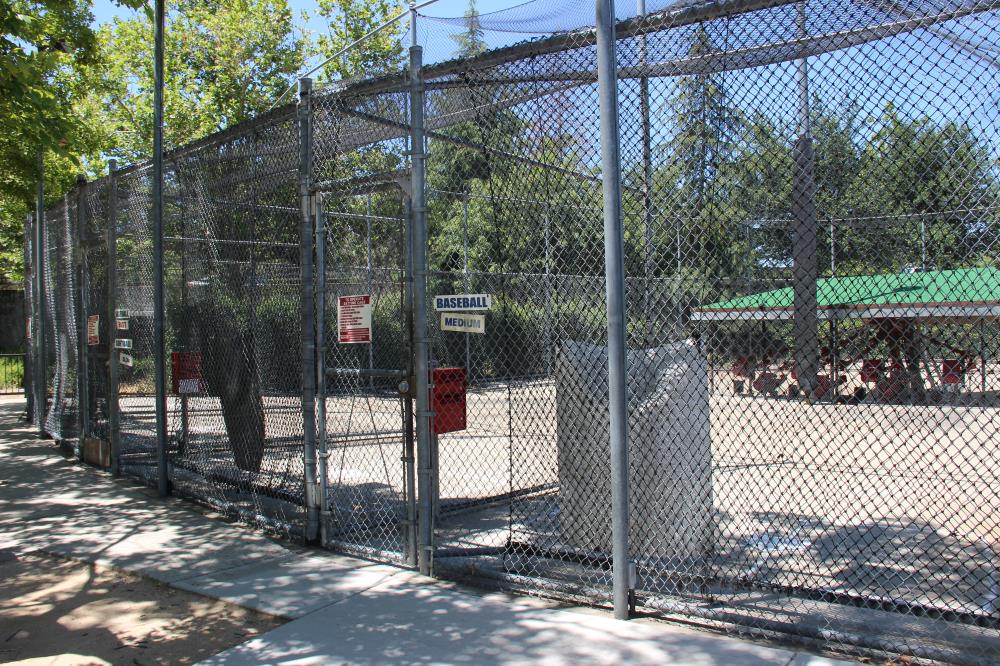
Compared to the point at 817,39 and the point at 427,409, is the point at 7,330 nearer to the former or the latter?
the point at 427,409

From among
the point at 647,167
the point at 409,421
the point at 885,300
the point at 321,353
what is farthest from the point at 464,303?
the point at 885,300

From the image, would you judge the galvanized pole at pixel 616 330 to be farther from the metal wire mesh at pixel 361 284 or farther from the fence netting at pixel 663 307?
the metal wire mesh at pixel 361 284

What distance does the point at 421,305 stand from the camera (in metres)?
5.51

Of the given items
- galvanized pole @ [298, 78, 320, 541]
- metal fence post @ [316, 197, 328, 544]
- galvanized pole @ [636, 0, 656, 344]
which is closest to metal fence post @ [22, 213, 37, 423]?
galvanized pole @ [298, 78, 320, 541]

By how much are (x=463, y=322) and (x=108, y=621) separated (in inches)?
116

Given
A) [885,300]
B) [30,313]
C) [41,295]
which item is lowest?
Result: [885,300]

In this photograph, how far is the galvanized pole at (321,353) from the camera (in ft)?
20.2

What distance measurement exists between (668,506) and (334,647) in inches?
91.1

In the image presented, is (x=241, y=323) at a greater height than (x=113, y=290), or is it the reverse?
(x=113, y=290)

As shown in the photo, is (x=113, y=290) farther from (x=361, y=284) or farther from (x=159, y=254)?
(x=361, y=284)

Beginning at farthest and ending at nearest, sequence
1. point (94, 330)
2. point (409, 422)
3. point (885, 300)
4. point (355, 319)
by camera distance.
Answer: point (94, 330), point (355, 319), point (409, 422), point (885, 300)

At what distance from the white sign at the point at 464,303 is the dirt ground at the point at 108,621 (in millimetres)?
2285

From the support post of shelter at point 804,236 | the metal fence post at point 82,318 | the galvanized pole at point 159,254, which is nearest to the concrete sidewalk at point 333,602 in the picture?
the galvanized pole at point 159,254

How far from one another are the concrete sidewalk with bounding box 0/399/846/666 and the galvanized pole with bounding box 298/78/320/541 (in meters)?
0.44
